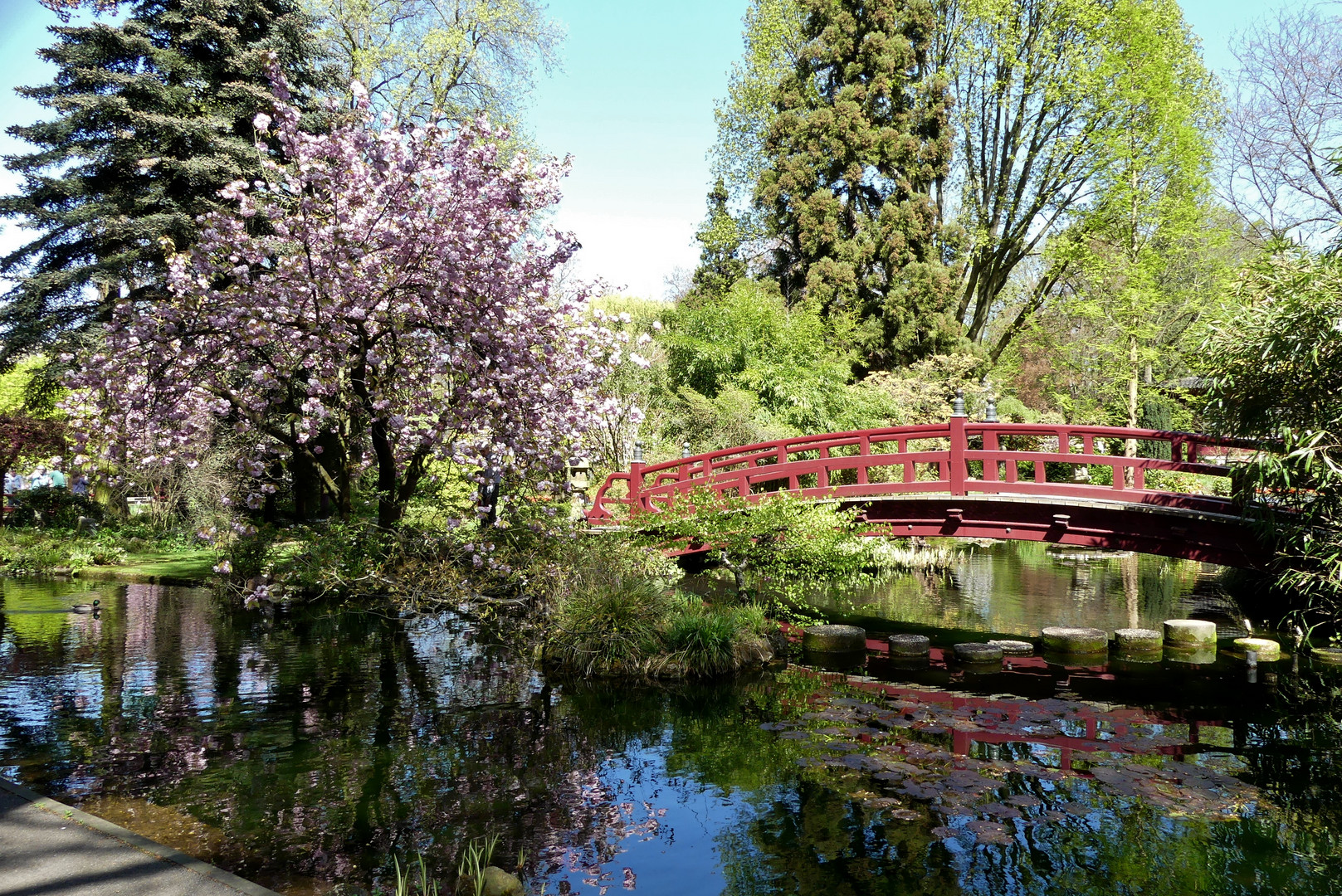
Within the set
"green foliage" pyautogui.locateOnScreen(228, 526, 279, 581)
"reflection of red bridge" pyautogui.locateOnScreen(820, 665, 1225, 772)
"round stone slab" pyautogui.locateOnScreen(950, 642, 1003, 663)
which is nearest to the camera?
"reflection of red bridge" pyautogui.locateOnScreen(820, 665, 1225, 772)

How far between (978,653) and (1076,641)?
5.04ft

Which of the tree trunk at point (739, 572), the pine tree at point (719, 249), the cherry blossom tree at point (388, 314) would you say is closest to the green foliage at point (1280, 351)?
the tree trunk at point (739, 572)

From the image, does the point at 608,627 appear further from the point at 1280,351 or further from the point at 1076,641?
the point at 1280,351

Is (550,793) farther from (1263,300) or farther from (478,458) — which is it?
(1263,300)

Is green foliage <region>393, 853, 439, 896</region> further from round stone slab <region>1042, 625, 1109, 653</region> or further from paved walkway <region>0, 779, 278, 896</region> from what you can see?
round stone slab <region>1042, 625, 1109, 653</region>

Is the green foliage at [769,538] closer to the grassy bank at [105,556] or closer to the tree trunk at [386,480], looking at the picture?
the tree trunk at [386,480]

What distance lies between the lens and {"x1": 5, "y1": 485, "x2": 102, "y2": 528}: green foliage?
21.2 meters

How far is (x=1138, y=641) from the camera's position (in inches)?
464

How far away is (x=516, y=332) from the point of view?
9.91 meters

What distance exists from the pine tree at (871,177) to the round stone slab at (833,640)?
14.7 metres

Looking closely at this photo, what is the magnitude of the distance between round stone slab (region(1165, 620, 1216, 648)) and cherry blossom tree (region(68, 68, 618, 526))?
326 inches

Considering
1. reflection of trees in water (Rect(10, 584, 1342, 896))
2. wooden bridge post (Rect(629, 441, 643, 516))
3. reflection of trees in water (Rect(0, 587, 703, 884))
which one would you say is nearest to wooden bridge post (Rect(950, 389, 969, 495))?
reflection of trees in water (Rect(10, 584, 1342, 896))

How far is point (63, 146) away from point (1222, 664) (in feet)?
69.0

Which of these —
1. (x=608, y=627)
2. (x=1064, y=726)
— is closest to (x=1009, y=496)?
(x=1064, y=726)
